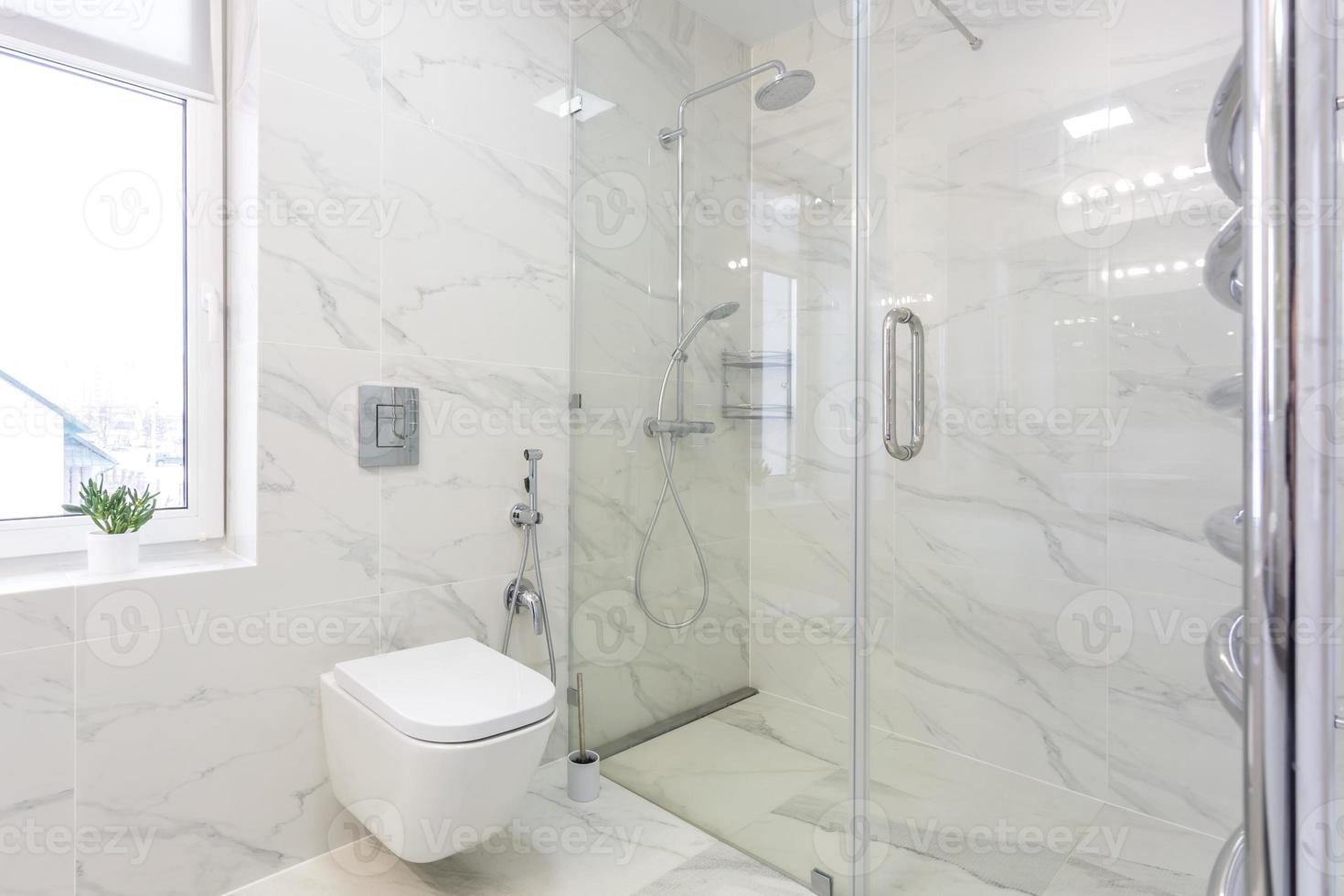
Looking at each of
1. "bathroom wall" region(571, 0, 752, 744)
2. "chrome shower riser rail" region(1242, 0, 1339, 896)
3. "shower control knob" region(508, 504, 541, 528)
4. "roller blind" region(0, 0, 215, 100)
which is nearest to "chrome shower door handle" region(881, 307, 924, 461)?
"bathroom wall" region(571, 0, 752, 744)

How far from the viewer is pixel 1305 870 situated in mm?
257

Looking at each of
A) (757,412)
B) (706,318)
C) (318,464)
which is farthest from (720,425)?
(318,464)

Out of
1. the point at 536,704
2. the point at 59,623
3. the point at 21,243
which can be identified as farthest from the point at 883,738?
the point at 21,243

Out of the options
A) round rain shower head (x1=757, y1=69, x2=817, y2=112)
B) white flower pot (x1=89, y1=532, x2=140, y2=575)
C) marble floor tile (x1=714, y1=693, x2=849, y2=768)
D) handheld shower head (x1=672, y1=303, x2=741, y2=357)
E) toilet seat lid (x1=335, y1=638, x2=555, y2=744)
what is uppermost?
round rain shower head (x1=757, y1=69, x2=817, y2=112)

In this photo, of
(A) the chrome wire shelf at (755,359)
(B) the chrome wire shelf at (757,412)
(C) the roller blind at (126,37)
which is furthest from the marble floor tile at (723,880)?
(C) the roller blind at (126,37)

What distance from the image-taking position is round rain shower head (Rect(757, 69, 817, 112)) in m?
1.58

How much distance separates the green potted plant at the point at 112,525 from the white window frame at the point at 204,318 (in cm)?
20

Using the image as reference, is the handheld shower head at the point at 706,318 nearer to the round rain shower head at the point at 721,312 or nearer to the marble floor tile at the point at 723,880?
the round rain shower head at the point at 721,312

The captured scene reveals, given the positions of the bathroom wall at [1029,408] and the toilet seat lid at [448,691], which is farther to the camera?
the bathroom wall at [1029,408]

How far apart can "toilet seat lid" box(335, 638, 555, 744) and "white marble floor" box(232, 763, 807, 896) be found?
46cm

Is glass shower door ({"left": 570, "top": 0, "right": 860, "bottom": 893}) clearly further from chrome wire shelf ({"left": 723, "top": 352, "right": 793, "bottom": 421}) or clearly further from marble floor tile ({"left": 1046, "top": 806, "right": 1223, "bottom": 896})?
marble floor tile ({"left": 1046, "top": 806, "right": 1223, "bottom": 896})

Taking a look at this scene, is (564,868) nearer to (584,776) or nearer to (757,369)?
(584,776)

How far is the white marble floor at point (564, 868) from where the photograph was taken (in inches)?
61.9

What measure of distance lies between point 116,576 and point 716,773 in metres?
1.42
